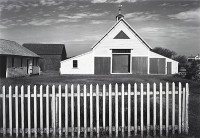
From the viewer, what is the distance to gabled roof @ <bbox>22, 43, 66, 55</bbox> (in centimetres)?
5466

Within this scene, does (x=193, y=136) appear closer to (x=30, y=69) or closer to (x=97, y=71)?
(x=97, y=71)

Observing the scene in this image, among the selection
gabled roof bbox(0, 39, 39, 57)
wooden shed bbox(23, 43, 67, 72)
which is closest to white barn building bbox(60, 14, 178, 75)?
gabled roof bbox(0, 39, 39, 57)

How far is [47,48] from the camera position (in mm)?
56219

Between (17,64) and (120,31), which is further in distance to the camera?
(120,31)

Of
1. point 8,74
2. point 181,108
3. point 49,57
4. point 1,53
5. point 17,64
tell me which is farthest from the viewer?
point 49,57

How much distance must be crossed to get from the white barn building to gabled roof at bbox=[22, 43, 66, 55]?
23383 mm

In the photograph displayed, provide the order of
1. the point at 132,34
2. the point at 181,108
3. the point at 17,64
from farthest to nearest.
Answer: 1. the point at 132,34
2. the point at 17,64
3. the point at 181,108

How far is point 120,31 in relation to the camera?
32.1 m

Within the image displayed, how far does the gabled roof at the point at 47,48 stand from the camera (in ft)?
179

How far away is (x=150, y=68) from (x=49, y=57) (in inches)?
1171

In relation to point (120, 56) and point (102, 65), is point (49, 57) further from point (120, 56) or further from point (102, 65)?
point (120, 56)

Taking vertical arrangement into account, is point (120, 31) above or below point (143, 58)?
above

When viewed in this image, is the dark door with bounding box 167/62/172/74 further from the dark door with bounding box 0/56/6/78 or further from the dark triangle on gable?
the dark door with bounding box 0/56/6/78

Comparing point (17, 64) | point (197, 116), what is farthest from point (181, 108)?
point (17, 64)
